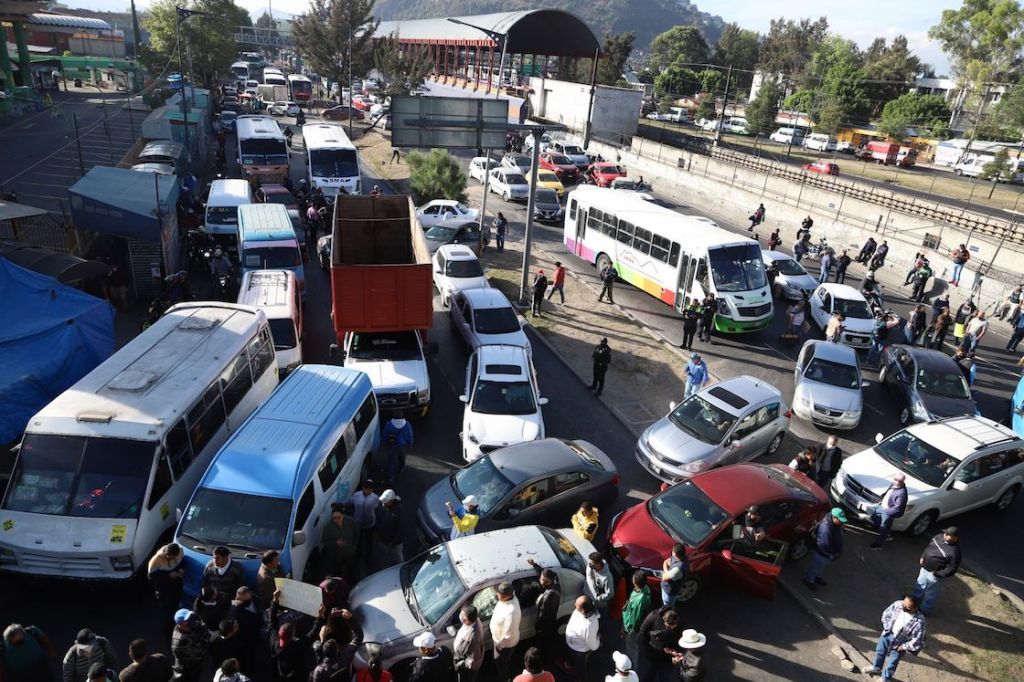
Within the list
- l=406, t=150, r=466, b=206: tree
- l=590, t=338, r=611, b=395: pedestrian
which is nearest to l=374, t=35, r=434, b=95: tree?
l=406, t=150, r=466, b=206: tree

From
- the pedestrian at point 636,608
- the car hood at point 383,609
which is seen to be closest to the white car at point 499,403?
the car hood at point 383,609

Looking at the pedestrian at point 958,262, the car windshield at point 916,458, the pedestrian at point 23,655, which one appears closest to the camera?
the pedestrian at point 23,655

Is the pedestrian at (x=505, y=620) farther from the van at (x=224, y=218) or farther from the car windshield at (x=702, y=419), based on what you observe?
the van at (x=224, y=218)

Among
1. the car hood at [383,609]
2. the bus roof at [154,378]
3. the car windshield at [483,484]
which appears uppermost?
the bus roof at [154,378]

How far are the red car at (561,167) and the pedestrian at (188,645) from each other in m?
32.7

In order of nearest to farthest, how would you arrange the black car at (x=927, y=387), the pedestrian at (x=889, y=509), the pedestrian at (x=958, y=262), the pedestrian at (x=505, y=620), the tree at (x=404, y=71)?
the pedestrian at (x=505, y=620) < the pedestrian at (x=889, y=509) < the black car at (x=927, y=387) < the pedestrian at (x=958, y=262) < the tree at (x=404, y=71)

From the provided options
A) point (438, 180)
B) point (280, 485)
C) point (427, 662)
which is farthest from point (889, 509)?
point (438, 180)

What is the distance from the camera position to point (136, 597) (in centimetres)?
849

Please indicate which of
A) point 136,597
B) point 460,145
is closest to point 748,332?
point 460,145

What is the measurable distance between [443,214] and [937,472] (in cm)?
1866

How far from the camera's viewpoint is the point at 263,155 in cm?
2939

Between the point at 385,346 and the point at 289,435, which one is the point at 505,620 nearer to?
the point at 289,435

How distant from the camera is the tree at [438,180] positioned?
92.0ft

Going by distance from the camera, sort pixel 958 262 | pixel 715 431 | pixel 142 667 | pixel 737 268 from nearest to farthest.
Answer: pixel 142 667 → pixel 715 431 → pixel 737 268 → pixel 958 262
